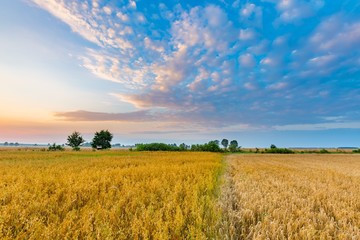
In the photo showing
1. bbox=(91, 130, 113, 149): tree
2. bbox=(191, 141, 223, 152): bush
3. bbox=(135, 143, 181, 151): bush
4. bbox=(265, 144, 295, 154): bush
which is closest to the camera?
bbox=(135, 143, 181, 151): bush

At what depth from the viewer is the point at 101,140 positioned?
317ft

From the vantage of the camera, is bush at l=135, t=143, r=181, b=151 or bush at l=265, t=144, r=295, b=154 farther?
bush at l=265, t=144, r=295, b=154

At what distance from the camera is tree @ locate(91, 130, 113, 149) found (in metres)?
95.8

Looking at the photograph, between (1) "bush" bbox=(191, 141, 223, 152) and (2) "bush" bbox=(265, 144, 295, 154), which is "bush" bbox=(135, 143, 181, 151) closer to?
(1) "bush" bbox=(191, 141, 223, 152)

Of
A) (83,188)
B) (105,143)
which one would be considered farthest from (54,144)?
(83,188)

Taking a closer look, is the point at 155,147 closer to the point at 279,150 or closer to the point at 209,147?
the point at 209,147

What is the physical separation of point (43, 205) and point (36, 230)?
5.21 feet

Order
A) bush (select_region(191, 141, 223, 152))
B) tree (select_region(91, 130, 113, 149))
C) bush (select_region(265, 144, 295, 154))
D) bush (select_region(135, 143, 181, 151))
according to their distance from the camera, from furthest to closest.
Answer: tree (select_region(91, 130, 113, 149)), bush (select_region(265, 144, 295, 154)), bush (select_region(191, 141, 223, 152)), bush (select_region(135, 143, 181, 151))

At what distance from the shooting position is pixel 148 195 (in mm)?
5516

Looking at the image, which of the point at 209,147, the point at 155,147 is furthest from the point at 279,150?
the point at 155,147

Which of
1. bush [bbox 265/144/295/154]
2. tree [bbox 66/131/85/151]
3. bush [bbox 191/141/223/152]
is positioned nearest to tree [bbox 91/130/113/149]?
tree [bbox 66/131/85/151]

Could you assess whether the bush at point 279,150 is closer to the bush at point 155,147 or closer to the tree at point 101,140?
the bush at point 155,147

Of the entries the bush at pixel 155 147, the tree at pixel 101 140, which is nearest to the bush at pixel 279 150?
the bush at pixel 155 147

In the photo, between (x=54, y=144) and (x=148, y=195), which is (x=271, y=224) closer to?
(x=148, y=195)
